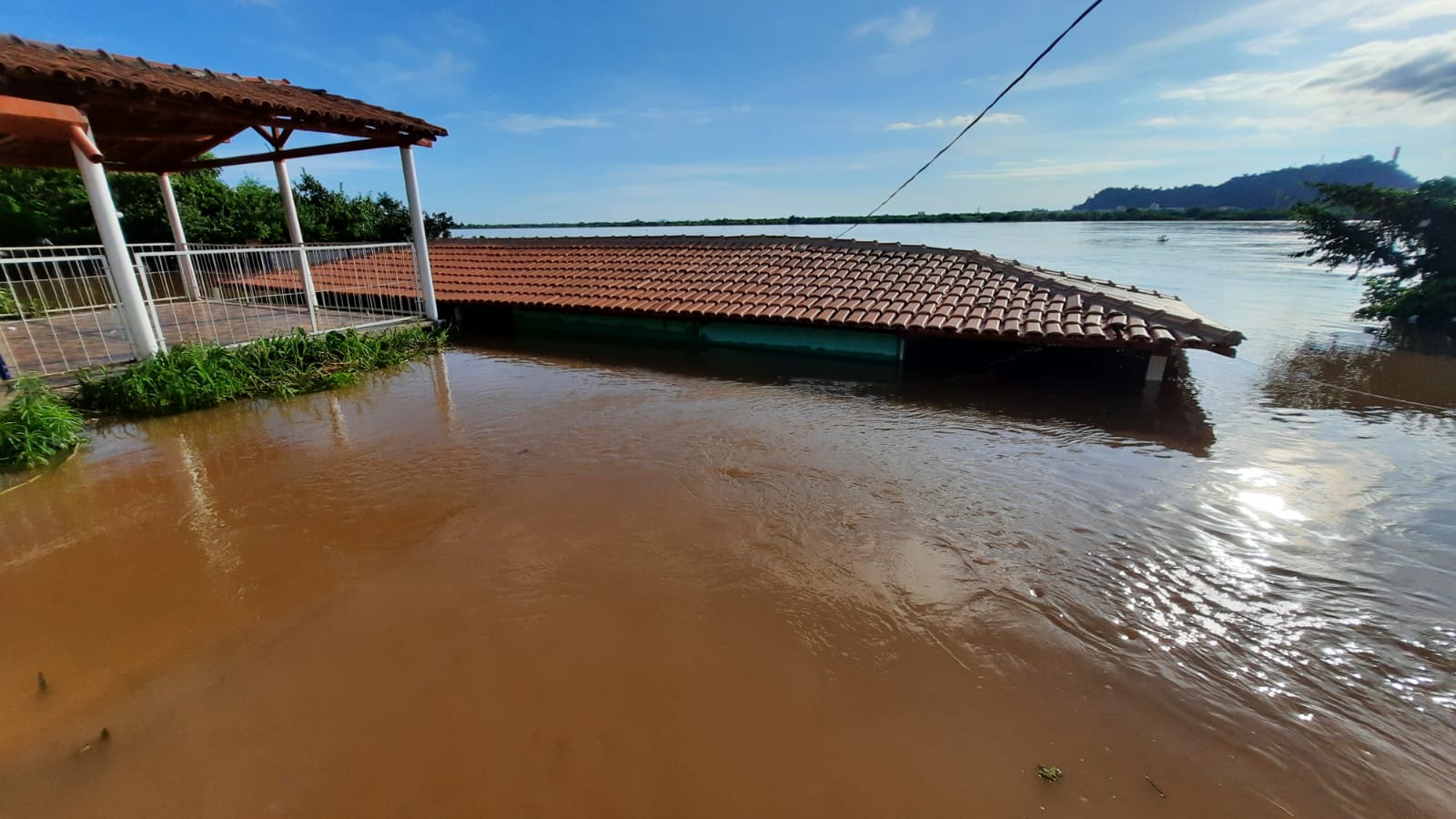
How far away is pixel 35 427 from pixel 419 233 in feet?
18.8

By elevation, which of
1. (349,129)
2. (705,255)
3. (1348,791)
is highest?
(349,129)

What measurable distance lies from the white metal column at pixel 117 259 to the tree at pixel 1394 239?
21867 mm

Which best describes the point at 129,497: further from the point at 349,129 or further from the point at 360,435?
the point at 349,129

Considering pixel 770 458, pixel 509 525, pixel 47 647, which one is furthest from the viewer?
pixel 770 458

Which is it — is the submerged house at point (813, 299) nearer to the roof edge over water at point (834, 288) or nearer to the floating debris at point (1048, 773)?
the roof edge over water at point (834, 288)

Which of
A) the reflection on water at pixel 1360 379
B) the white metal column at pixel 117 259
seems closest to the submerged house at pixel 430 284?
the white metal column at pixel 117 259

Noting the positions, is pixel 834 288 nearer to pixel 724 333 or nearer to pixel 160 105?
pixel 724 333

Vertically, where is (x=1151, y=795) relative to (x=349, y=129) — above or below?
below

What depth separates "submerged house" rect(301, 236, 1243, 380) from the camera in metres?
7.11

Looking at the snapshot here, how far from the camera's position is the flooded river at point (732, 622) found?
6.72 feet

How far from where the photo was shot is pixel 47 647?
2.67 m

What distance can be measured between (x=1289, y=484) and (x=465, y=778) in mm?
5989

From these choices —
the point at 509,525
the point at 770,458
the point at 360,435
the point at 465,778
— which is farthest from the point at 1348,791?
the point at 360,435

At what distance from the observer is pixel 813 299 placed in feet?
29.9
